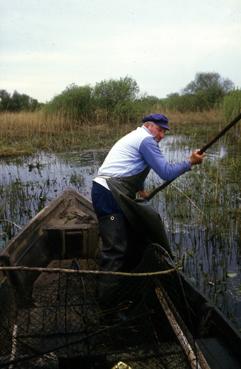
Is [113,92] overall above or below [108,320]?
above

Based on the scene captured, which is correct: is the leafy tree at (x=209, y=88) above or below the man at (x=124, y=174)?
above

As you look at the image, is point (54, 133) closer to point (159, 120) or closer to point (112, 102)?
point (112, 102)

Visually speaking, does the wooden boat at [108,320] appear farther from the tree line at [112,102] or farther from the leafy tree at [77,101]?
the leafy tree at [77,101]

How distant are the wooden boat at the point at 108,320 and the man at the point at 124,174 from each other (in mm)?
A: 221

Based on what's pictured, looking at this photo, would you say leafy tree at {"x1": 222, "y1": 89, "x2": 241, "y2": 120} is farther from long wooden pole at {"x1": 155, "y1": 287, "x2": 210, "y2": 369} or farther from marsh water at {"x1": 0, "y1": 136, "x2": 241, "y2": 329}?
long wooden pole at {"x1": 155, "y1": 287, "x2": 210, "y2": 369}

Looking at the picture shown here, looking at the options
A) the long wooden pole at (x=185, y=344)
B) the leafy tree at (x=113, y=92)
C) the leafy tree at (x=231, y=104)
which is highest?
the leafy tree at (x=113, y=92)

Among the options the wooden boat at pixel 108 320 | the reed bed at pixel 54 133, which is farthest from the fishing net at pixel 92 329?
the reed bed at pixel 54 133

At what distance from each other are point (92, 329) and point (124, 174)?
1245 millimetres

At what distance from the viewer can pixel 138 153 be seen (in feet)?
12.3

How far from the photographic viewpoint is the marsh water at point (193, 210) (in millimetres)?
4945

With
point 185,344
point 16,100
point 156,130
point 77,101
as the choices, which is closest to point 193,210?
point 156,130

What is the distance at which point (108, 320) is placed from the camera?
11.6 feet

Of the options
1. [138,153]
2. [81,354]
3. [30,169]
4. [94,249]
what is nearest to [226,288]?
[94,249]

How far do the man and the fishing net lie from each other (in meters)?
0.25
